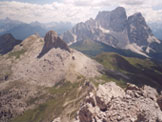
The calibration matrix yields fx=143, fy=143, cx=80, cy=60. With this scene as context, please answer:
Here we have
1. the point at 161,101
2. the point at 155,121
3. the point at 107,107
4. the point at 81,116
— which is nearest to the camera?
the point at 155,121

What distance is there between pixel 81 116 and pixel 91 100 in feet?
25.3

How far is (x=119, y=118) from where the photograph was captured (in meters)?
43.5

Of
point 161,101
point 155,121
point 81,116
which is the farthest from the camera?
point 81,116

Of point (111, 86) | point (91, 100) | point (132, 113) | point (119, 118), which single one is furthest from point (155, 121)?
point (111, 86)

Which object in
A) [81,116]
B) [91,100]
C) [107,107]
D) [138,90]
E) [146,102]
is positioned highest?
[146,102]

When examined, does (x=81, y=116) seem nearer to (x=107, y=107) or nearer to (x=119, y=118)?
(x=107, y=107)

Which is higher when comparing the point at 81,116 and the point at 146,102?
the point at 146,102

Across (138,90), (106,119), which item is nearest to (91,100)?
(106,119)

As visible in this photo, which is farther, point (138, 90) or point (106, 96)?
point (106, 96)

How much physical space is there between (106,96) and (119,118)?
1618cm

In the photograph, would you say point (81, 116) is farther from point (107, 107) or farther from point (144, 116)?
point (144, 116)

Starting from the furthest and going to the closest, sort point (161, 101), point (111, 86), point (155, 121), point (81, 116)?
point (111, 86) < point (81, 116) < point (161, 101) < point (155, 121)

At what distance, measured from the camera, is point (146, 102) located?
45594 mm

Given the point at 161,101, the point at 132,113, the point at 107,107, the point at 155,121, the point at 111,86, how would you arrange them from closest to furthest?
the point at 155,121
the point at 132,113
the point at 161,101
the point at 107,107
the point at 111,86
